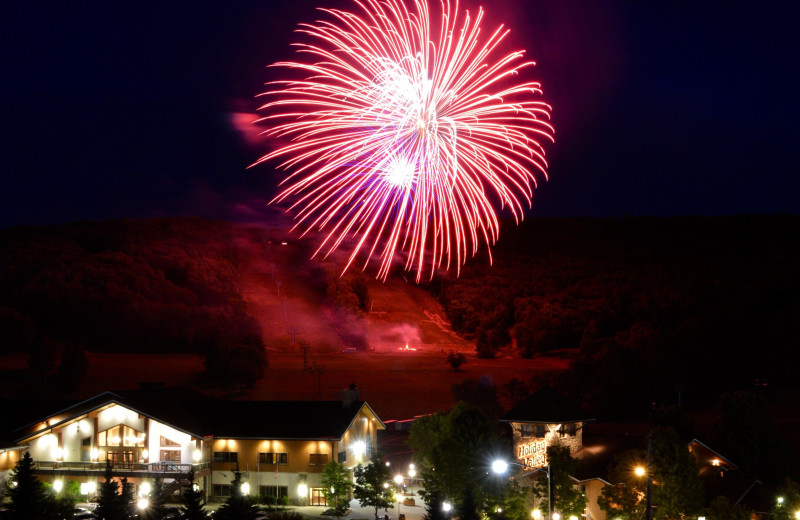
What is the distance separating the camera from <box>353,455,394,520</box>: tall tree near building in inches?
1425

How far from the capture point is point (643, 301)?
11269 cm

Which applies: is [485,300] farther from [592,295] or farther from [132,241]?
[132,241]

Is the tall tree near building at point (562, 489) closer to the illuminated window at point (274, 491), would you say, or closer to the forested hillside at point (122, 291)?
the illuminated window at point (274, 491)

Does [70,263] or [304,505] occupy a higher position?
[70,263]

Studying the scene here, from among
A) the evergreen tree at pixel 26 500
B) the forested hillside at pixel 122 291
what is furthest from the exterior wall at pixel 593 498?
the forested hillside at pixel 122 291

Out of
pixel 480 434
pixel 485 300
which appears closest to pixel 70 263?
pixel 485 300

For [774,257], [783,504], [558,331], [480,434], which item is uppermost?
[774,257]

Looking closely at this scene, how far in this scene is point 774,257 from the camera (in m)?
133

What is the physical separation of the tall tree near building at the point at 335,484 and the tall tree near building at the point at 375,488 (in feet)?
1.80

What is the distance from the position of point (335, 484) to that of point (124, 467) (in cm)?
931

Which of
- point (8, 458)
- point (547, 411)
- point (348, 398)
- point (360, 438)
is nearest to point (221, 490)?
point (360, 438)

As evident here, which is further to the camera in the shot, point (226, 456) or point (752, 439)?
point (752, 439)

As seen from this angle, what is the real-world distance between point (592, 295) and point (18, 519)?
10676cm

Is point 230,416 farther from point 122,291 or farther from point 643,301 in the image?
point 643,301
